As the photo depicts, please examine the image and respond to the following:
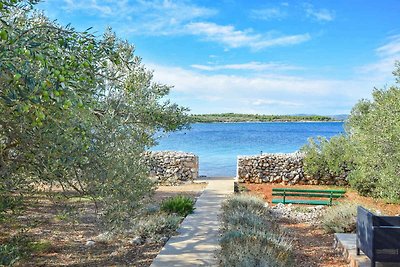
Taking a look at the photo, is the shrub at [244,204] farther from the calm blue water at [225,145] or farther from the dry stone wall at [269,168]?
the dry stone wall at [269,168]

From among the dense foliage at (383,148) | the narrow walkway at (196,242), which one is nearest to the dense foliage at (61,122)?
the narrow walkway at (196,242)

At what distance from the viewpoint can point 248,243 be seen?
6.93 meters

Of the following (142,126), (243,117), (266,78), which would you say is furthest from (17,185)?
(243,117)

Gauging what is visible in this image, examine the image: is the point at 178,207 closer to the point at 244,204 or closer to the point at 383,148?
the point at 244,204

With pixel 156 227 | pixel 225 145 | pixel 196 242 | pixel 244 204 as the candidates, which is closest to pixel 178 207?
pixel 244 204

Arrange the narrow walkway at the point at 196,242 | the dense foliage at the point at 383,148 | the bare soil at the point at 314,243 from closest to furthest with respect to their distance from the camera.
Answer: the narrow walkway at the point at 196,242 < the bare soil at the point at 314,243 < the dense foliage at the point at 383,148

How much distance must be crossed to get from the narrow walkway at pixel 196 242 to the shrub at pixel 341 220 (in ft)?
10.4

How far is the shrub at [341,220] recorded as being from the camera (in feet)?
33.3

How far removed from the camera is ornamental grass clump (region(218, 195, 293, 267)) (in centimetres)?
618

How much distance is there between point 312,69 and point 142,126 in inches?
1241

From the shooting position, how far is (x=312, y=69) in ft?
123

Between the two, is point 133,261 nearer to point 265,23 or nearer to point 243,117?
point 265,23

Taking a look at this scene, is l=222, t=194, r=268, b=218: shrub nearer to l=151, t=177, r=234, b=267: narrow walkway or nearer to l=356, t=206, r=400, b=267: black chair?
l=151, t=177, r=234, b=267: narrow walkway

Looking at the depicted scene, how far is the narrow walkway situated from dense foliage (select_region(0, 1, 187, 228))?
5.13 ft
